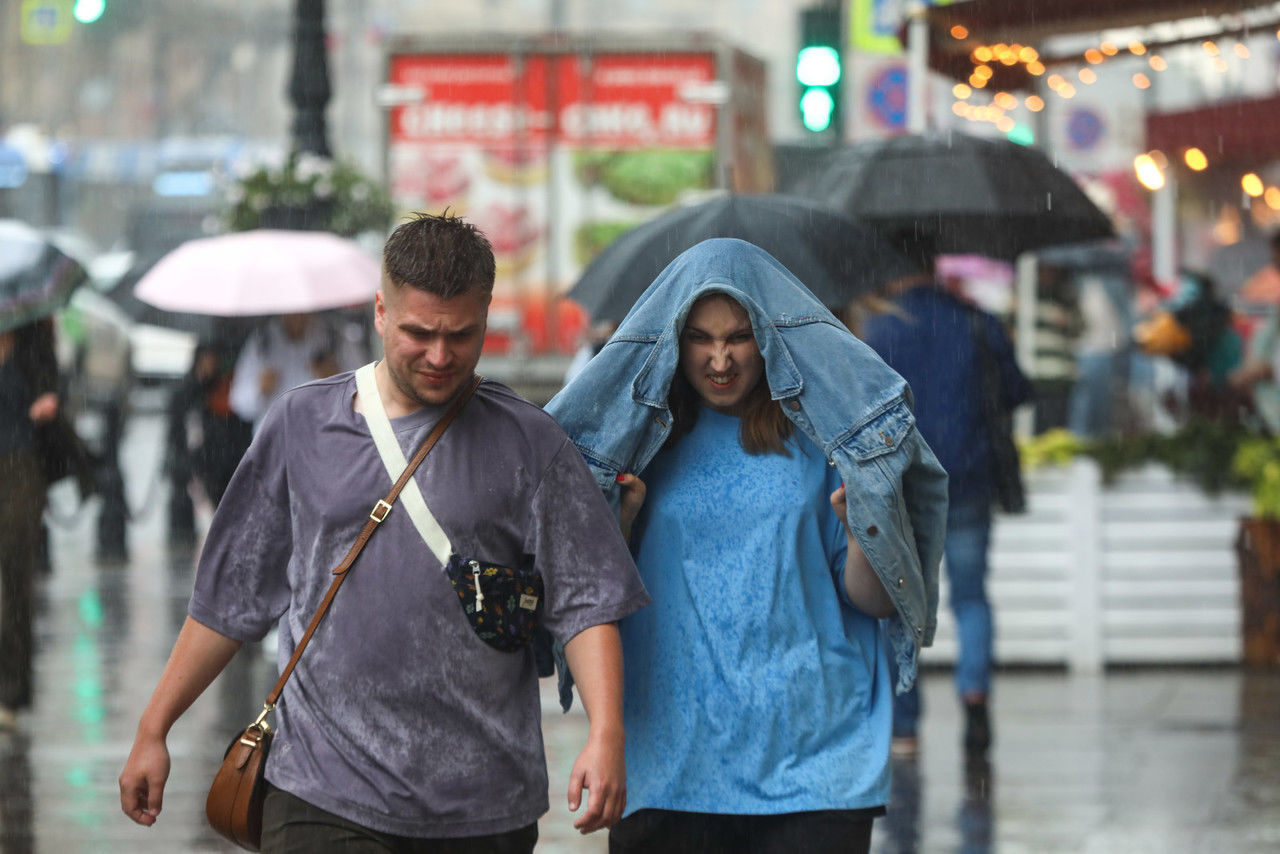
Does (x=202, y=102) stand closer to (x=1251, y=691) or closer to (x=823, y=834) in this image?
(x=1251, y=691)

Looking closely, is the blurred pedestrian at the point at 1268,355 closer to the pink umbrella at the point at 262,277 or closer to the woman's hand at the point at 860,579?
the pink umbrella at the point at 262,277

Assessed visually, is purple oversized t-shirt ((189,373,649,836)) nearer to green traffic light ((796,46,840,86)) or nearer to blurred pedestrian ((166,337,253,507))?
blurred pedestrian ((166,337,253,507))

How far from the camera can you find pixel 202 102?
52.9m

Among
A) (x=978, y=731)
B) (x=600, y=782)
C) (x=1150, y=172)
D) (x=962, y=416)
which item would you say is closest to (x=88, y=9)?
(x=962, y=416)

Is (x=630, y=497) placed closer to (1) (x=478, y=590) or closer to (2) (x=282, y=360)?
(1) (x=478, y=590)

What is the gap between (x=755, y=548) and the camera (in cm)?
359

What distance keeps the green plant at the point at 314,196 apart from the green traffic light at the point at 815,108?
8.91 ft

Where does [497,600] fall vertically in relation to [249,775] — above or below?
above

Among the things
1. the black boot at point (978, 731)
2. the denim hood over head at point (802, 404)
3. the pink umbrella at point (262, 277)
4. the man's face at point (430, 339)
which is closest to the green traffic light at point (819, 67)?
the pink umbrella at point (262, 277)

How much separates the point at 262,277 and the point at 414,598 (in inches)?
255

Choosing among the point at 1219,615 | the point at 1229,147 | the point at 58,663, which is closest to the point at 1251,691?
the point at 1219,615

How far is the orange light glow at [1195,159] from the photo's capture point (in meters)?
17.4

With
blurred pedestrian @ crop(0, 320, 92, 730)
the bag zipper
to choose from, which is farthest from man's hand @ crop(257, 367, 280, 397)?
the bag zipper

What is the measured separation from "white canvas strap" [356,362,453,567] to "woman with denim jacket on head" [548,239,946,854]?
1.41 ft
